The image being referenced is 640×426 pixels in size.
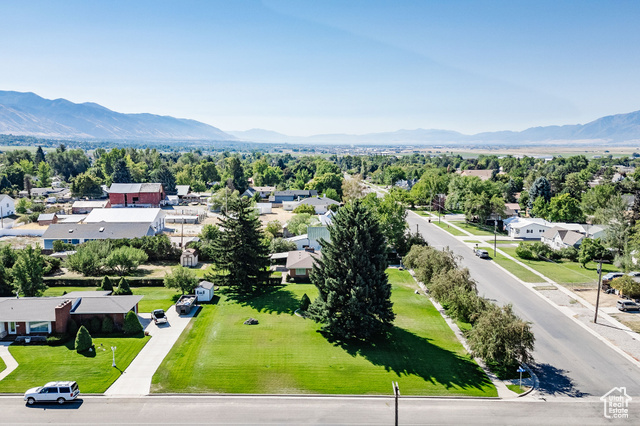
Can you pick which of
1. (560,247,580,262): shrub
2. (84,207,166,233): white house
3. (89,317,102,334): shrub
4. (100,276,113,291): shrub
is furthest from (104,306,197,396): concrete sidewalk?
(560,247,580,262): shrub

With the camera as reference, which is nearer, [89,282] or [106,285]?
[106,285]

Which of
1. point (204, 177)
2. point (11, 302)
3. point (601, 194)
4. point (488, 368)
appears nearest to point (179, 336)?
point (11, 302)

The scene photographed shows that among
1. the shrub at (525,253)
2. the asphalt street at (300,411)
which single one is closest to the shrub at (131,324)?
the asphalt street at (300,411)

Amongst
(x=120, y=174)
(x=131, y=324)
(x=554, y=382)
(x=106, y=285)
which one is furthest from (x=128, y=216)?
(x=554, y=382)

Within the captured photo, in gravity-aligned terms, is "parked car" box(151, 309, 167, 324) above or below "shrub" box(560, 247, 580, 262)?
below

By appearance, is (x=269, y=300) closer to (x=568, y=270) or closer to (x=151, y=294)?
(x=151, y=294)

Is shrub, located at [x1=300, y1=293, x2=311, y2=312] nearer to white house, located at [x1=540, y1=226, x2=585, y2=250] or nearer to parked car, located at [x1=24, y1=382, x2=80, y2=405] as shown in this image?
parked car, located at [x1=24, y1=382, x2=80, y2=405]
